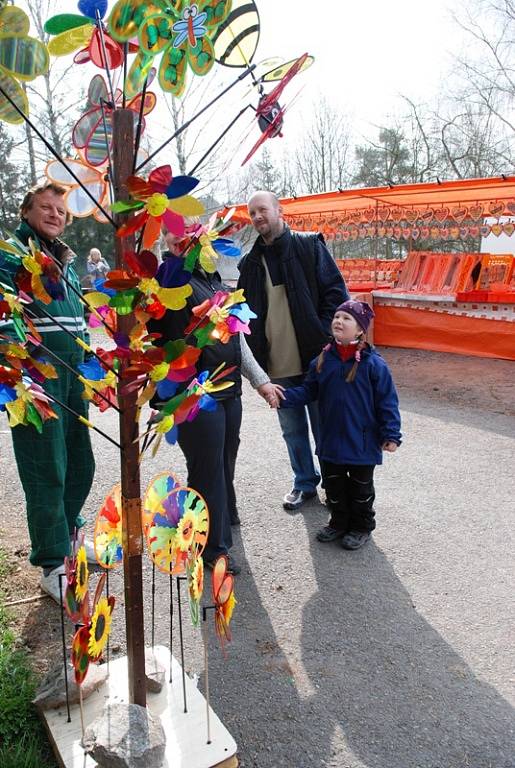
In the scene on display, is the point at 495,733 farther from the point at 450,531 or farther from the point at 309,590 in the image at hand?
the point at 450,531

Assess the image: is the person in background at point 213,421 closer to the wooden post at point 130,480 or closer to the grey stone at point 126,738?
the wooden post at point 130,480

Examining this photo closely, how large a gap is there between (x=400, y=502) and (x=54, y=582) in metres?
2.13

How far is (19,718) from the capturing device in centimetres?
186

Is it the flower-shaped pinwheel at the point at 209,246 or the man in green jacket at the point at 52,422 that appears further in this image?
the man in green jacket at the point at 52,422

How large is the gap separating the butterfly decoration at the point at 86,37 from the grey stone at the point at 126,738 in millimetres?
1689

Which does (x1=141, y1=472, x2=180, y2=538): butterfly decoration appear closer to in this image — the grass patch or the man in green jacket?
the man in green jacket

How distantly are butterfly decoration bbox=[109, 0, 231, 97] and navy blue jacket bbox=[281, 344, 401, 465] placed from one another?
1.85 meters

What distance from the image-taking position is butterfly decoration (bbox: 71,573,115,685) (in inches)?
58.4

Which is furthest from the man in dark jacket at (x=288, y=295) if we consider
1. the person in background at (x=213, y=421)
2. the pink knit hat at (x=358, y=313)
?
the person in background at (x=213, y=421)

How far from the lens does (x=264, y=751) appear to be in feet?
5.94

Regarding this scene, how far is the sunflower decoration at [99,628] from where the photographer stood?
151 centimetres

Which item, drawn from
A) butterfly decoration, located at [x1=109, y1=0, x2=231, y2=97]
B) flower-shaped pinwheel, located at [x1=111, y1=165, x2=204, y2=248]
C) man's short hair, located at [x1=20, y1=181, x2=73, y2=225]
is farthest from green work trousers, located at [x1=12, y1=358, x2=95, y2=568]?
butterfly decoration, located at [x1=109, y1=0, x2=231, y2=97]

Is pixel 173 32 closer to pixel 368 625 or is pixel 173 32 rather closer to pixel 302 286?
pixel 302 286

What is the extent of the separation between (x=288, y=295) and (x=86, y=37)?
2.01 metres
